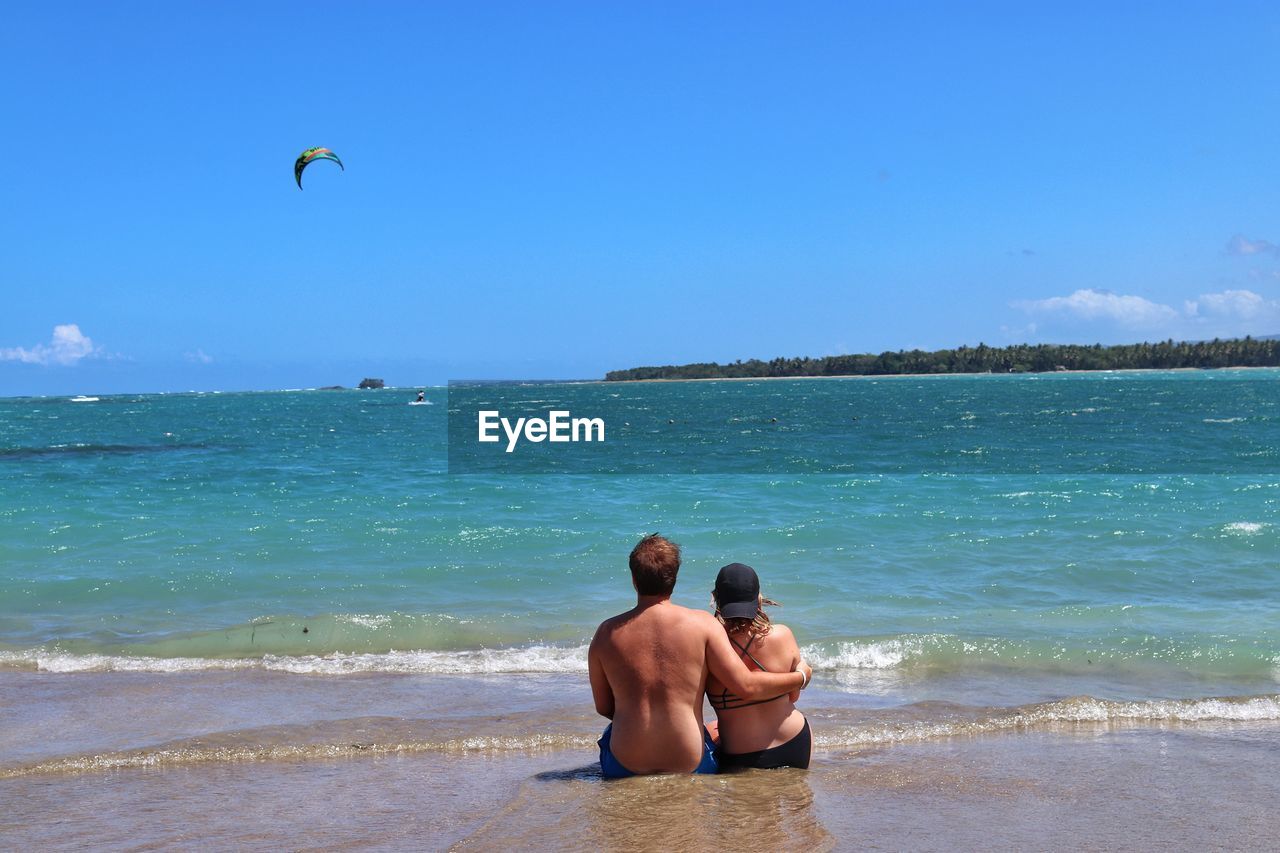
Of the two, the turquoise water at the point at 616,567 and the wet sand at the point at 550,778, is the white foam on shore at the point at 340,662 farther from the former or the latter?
the wet sand at the point at 550,778

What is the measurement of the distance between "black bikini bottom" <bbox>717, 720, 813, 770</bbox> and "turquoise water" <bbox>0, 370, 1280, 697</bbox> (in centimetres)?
275

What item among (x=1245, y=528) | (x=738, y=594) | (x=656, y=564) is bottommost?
(x=1245, y=528)

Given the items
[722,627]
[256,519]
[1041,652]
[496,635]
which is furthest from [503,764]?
[256,519]

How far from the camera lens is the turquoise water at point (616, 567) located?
908 cm

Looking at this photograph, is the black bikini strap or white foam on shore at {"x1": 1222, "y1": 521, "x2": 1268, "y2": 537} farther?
white foam on shore at {"x1": 1222, "y1": 521, "x2": 1268, "y2": 537}

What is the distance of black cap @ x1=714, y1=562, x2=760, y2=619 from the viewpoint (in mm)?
5102

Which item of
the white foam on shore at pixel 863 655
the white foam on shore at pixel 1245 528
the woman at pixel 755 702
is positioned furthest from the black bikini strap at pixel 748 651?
the white foam on shore at pixel 1245 528

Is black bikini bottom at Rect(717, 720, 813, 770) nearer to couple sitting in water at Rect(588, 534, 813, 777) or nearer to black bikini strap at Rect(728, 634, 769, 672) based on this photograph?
couple sitting in water at Rect(588, 534, 813, 777)

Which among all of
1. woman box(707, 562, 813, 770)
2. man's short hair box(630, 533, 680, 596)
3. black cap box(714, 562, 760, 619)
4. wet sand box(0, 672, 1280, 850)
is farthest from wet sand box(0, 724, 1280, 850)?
man's short hair box(630, 533, 680, 596)

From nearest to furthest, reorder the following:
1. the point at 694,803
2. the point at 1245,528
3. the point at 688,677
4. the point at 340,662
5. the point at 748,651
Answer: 1. the point at 694,803
2. the point at 688,677
3. the point at 748,651
4. the point at 340,662
5. the point at 1245,528

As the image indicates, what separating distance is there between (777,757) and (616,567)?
785 cm

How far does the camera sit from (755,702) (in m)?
5.26

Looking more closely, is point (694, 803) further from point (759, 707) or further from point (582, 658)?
point (582, 658)

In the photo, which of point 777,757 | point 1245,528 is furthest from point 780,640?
point 1245,528
